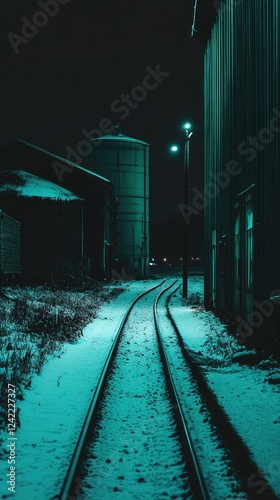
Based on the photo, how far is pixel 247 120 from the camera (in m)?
13.2

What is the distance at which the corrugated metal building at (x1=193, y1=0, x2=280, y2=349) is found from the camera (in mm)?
10758

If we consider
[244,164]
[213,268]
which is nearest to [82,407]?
[244,164]

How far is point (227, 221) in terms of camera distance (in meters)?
16.9

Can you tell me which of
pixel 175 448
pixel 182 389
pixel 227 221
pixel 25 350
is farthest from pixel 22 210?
pixel 175 448

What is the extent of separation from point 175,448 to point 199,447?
0.91ft

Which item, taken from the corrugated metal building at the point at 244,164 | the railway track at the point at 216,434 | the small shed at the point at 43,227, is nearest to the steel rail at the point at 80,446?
the railway track at the point at 216,434

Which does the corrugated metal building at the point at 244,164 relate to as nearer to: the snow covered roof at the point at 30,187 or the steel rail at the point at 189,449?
the steel rail at the point at 189,449

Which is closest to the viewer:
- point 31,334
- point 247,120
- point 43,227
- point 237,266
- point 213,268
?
point 31,334

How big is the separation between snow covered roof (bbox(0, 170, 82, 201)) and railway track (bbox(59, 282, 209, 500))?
2529 cm

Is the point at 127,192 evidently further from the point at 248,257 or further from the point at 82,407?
the point at 82,407

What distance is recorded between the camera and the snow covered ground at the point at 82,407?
5.17m

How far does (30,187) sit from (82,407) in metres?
28.5

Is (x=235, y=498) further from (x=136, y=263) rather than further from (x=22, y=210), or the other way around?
(x=136, y=263)

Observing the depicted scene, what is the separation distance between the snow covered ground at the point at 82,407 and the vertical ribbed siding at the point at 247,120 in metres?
2.07
